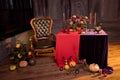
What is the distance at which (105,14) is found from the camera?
5922 millimetres

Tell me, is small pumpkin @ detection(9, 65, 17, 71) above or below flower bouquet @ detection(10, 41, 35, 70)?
below

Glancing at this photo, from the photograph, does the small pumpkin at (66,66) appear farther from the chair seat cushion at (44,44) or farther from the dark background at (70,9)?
the dark background at (70,9)

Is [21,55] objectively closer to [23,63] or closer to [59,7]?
[23,63]

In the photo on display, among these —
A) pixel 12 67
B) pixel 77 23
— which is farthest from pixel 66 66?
pixel 12 67

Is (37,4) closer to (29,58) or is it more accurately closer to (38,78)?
(29,58)

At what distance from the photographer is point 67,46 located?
369 cm

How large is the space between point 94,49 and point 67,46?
654 millimetres

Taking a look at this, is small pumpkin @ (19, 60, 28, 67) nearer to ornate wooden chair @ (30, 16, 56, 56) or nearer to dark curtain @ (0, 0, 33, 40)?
ornate wooden chair @ (30, 16, 56, 56)

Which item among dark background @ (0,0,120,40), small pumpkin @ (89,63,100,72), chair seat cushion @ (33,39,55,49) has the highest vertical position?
dark background @ (0,0,120,40)

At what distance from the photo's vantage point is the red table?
11.8 ft

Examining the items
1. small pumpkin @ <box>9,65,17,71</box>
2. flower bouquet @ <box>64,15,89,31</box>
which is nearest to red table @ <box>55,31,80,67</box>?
flower bouquet @ <box>64,15,89,31</box>

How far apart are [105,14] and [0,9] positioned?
3876 mm

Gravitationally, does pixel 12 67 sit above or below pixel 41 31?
below

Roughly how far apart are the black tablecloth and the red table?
0.40 feet
